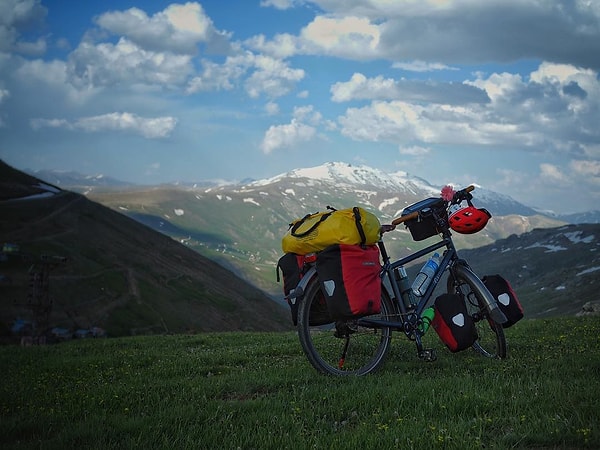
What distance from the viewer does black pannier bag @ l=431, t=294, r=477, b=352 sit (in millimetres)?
8688

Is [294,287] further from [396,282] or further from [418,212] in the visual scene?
[418,212]

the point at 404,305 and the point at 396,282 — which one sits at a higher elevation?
the point at 396,282

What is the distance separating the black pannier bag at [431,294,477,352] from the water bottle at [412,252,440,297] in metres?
0.34

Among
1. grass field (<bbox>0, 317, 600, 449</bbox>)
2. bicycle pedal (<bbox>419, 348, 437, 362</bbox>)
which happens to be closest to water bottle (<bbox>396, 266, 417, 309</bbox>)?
bicycle pedal (<bbox>419, 348, 437, 362</bbox>)

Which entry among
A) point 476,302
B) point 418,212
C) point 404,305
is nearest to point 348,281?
point 404,305

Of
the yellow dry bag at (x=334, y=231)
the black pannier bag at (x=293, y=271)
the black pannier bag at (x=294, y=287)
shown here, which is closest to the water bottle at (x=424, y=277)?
the yellow dry bag at (x=334, y=231)

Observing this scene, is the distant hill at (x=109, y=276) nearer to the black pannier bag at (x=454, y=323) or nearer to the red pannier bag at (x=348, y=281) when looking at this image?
the red pannier bag at (x=348, y=281)

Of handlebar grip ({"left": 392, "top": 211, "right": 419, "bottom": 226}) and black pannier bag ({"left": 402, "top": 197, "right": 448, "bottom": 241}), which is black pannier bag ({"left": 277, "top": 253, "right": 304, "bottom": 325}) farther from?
black pannier bag ({"left": 402, "top": 197, "right": 448, "bottom": 241})

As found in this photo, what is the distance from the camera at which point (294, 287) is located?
8930mm

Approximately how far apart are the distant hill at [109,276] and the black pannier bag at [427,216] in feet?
339

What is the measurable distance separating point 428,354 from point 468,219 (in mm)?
2651

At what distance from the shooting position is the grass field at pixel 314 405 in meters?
5.28

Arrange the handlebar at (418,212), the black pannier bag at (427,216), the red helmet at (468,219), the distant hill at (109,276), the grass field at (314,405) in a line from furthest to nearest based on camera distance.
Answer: the distant hill at (109,276) < the black pannier bag at (427,216) < the red helmet at (468,219) < the handlebar at (418,212) < the grass field at (314,405)

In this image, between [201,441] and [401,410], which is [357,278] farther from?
[201,441]
